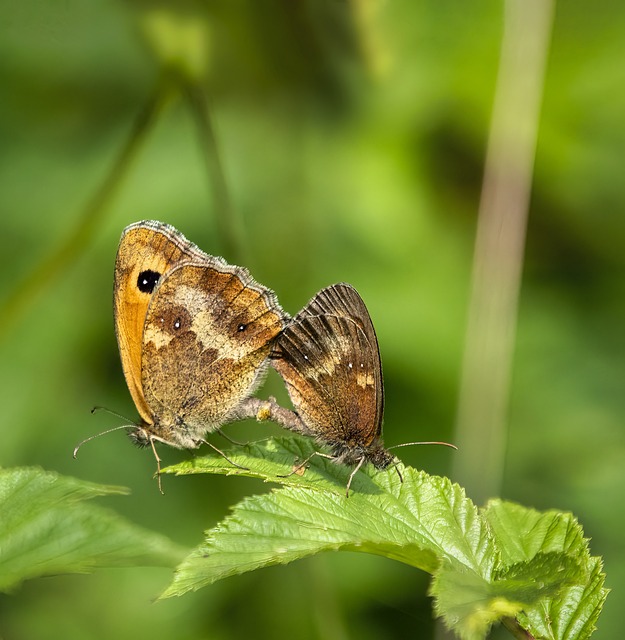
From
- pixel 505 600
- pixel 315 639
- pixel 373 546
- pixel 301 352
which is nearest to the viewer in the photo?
pixel 505 600

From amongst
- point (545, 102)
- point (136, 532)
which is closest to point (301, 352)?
point (136, 532)

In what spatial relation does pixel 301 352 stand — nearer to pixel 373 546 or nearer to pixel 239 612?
pixel 373 546

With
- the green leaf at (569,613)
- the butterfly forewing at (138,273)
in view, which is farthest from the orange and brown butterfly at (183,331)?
the green leaf at (569,613)

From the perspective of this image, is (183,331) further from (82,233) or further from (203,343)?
(82,233)

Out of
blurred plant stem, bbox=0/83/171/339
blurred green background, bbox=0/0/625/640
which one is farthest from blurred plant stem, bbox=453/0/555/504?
blurred plant stem, bbox=0/83/171/339

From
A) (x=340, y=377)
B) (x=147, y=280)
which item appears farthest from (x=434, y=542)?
(x=147, y=280)

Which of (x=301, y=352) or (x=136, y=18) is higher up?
(x=136, y=18)
